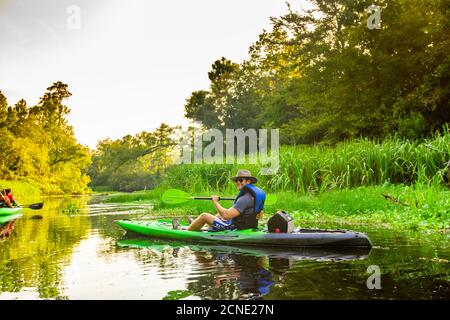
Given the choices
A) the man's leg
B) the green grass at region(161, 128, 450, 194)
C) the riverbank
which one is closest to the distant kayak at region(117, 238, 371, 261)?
the man's leg

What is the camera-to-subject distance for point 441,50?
1775 centimetres

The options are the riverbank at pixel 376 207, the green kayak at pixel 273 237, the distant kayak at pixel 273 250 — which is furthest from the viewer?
the riverbank at pixel 376 207

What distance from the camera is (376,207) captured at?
11.7 m

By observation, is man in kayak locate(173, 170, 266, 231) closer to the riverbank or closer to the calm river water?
the calm river water

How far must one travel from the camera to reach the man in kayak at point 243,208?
27.5 ft

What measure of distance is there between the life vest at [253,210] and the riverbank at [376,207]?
9.67 ft

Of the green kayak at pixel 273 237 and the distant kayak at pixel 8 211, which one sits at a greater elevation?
the green kayak at pixel 273 237

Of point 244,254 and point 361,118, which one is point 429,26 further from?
point 244,254

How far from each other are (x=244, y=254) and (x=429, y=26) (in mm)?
13920

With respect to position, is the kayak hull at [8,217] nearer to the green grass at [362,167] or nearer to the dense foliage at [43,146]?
the green grass at [362,167]

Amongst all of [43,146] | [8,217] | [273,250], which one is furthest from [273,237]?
[43,146]

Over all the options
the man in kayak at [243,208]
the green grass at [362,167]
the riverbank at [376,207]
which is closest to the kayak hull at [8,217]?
the riverbank at [376,207]
